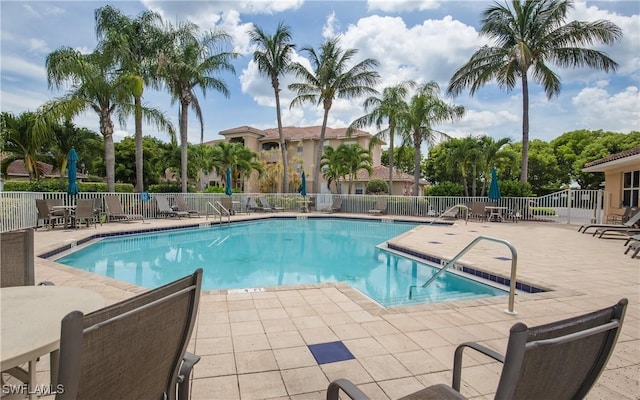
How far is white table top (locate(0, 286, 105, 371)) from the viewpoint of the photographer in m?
1.24

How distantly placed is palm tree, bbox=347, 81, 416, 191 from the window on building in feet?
Result: 36.3

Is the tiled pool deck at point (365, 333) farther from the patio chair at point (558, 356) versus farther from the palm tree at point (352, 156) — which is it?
the palm tree at point (352, 156)

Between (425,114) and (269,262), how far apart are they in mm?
14221

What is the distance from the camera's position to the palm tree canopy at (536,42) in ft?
50.6

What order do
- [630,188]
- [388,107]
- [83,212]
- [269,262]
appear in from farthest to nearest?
[388,107], [630,188], [83,212], [269,262]

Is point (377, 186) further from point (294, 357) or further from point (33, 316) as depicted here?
point (33, 316)

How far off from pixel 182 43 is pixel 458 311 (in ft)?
59.4

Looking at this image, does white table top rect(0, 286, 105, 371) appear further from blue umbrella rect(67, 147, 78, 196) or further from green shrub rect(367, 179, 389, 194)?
green shrub rect(367, 179, 389, 194)

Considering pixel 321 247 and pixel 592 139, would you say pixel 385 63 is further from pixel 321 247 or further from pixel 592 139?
pixel 592 139

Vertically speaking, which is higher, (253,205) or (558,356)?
(558,356)

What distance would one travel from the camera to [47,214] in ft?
34.6

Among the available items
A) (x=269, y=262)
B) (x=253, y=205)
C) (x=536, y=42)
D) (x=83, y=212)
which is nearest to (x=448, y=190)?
(x=536, y=42)

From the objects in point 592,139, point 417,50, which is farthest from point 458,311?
point 592,139

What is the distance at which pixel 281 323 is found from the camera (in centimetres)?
360
